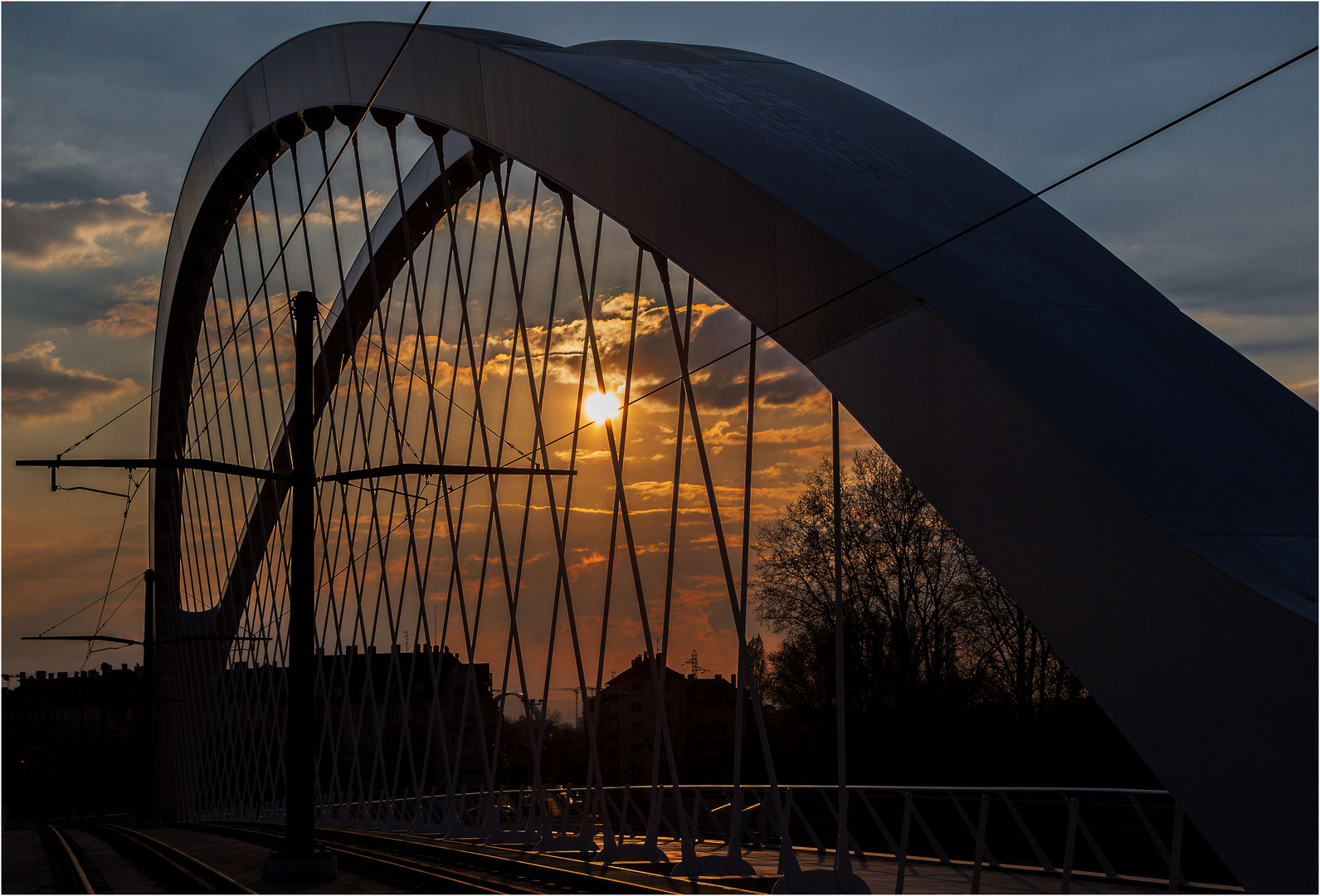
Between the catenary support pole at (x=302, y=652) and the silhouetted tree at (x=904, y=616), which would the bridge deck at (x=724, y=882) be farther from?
the silhouetted tree at (x=904, y=616)

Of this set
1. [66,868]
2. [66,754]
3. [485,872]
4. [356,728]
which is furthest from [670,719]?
[485,872]

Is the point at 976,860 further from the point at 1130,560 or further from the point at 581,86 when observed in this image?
the point at 581,86

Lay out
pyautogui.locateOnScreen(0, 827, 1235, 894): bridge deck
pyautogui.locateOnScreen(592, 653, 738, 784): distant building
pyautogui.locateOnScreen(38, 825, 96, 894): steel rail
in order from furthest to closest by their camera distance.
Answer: pyautogui.locateOnScreen(592, 653, 738, 784): distant building
pyautogui.locateOnScreen(38, 825, 96, 894): steel rail
pyautogui.locateOnScreen(0, 827, 1235, 894): bridge deck

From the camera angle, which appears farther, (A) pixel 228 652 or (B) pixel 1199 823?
(A) pixel 228 652

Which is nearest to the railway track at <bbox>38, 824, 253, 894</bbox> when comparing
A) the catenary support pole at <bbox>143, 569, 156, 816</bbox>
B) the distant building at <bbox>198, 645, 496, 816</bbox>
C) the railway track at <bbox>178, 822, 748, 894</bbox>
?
the railway track at <bbox>178, 822, 748, 894</bbox>

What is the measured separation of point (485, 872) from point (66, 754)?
3446 inches

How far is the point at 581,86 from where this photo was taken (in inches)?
484

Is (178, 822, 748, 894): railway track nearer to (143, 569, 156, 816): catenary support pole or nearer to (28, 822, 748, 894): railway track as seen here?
(28, 822, 748, 894): railway track

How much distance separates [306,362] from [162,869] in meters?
6.72

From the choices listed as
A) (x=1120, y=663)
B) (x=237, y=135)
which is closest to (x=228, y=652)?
(x=237, y=135)

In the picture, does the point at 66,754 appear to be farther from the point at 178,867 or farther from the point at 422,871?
the point at 422,871

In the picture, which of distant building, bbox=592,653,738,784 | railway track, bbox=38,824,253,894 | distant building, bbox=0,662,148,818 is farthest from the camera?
distant building, bbox=592,653,738,784

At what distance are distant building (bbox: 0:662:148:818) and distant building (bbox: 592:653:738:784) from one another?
27.8 meters

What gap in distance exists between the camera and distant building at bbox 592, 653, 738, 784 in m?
80.6
